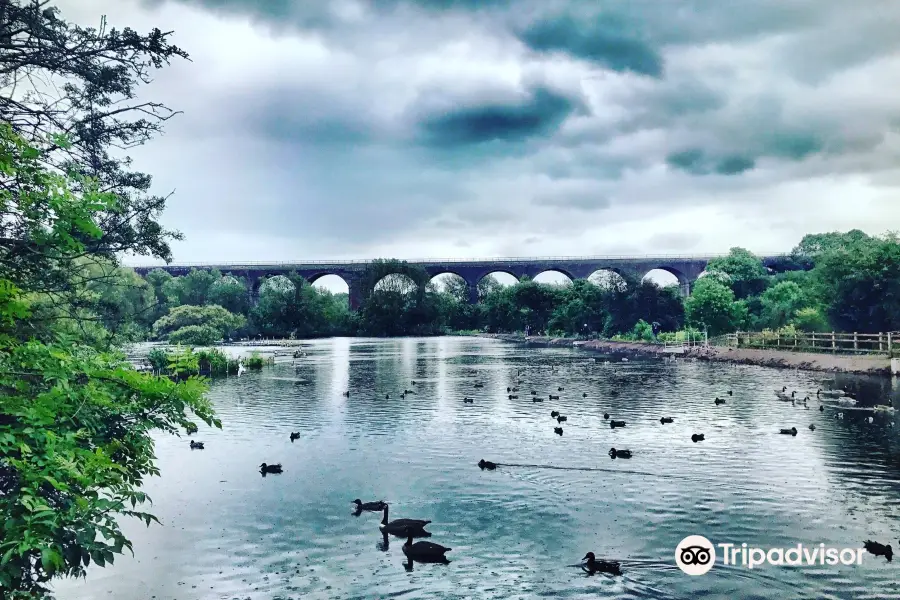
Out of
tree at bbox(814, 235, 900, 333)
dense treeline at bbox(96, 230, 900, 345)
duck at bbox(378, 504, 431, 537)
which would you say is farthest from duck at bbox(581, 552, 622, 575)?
tree at bbox(814, 235, 900, 333)

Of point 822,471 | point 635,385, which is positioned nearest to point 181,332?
point 635,385

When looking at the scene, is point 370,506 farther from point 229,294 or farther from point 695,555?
point 229,294

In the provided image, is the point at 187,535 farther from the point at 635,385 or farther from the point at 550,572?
the point at 635,385

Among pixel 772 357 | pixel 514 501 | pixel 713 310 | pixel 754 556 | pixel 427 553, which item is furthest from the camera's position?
pixel 713 310

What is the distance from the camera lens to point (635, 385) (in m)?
38.2

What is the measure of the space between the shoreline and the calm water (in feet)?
36.3

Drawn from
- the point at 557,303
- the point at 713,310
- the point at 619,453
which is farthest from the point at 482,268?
the point at 619,453

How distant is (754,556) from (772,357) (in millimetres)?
42374

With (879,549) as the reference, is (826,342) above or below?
above

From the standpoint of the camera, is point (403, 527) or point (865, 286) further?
point (865, 286)

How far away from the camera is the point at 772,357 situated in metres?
49.7

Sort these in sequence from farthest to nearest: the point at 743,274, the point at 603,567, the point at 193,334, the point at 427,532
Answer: the point at 743,274
the point at 193,334
the point at 427,532
the point at 603,567

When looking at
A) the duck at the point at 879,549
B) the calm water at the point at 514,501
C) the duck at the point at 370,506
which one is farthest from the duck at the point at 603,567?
the duck at the point at 370,506

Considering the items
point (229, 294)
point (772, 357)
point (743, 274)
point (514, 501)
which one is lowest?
point (514, 501)
